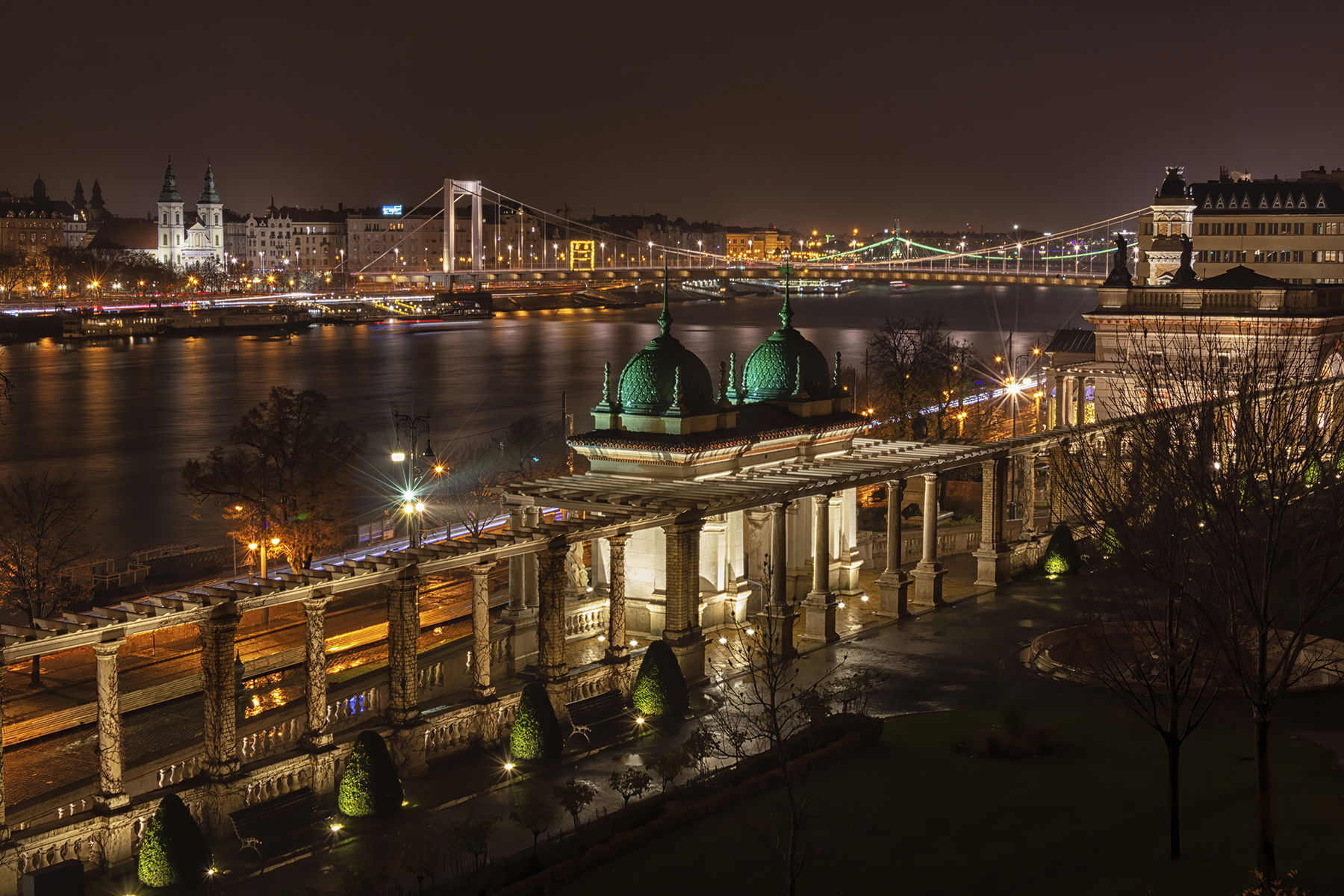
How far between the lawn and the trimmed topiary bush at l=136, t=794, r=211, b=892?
426 cm

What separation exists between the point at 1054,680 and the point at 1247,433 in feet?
30.3

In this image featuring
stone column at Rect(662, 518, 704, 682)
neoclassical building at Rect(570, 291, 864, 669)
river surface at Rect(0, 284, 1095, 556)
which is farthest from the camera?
river surface at Rect(0, 284, 1095, 556)

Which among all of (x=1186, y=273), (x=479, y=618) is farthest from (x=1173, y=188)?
(x=479, y=618)

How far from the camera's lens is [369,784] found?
67.4 ft

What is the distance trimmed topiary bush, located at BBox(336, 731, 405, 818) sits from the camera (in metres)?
20.5

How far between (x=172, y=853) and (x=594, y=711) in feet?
27.4

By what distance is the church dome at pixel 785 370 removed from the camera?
3547cm

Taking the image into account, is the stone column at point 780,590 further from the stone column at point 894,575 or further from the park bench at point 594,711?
the stone column at point 894,575

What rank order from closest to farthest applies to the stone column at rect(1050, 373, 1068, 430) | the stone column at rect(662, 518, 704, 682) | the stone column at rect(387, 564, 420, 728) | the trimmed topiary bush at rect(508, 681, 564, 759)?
the stone column at rect(387, 564, 420, 728)
the trimmed topiary bush at rect(508, 681, 564, 759)
the stone column at rect(662, 518, 704, 682)
the stone column at rect(1050, 373, 1068, 430)

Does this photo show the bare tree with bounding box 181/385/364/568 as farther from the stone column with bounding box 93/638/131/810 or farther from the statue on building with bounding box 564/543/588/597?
the stone column with bounding box 93/638/131/810

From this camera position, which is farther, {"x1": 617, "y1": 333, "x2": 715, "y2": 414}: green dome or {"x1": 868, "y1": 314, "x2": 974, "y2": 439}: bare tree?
{"x1": 868, "y1": 314, "x2": 974, "y2": 439}: bare tree

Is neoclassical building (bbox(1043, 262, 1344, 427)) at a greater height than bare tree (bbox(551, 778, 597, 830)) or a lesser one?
greater

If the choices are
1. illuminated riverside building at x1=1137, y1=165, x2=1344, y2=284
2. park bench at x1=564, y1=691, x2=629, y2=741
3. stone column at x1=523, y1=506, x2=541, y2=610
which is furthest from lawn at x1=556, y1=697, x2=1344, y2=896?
illuminated riverside building at x1=1137, y1=165, x2=1344, y2=284

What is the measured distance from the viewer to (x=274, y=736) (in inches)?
962
